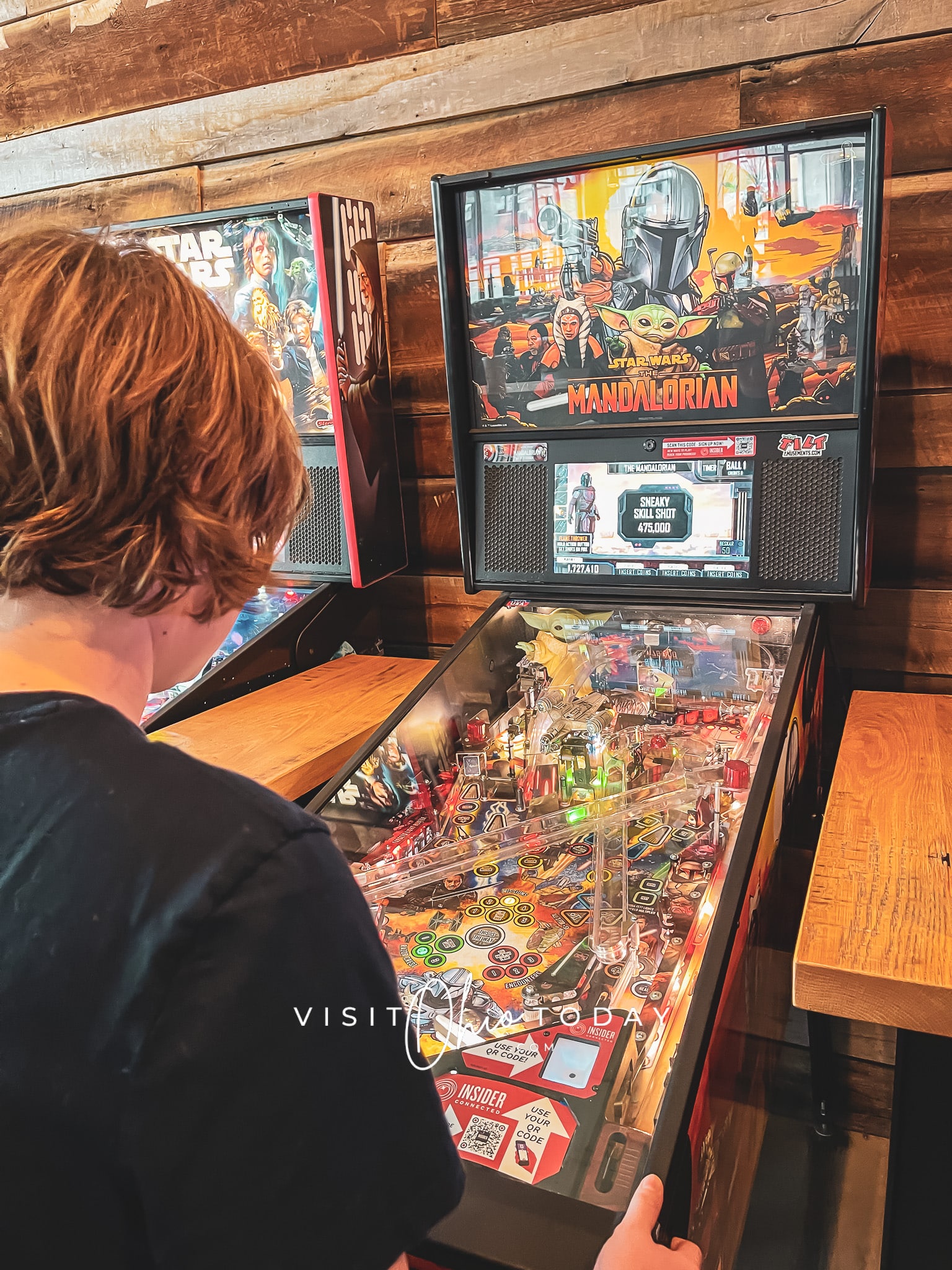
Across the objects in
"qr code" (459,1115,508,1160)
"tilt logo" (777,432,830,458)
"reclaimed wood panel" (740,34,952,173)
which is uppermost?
"reclaimed wood panel" (740,34,952,173)

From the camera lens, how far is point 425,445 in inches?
97.2

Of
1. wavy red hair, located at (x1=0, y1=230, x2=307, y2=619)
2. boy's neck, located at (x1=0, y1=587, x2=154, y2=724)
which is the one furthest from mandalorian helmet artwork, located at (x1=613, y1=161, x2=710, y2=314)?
boy's neck, located at (x1=0, y1=587, x2=154, y2=724)

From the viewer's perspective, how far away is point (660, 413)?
5.63ft

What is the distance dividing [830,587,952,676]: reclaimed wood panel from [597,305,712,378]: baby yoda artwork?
0.71 metres

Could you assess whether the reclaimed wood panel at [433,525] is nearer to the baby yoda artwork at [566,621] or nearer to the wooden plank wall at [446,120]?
the wooden plank wall at [446,120]

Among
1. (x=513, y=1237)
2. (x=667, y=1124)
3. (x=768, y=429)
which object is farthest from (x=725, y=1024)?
(x=768, y=429)

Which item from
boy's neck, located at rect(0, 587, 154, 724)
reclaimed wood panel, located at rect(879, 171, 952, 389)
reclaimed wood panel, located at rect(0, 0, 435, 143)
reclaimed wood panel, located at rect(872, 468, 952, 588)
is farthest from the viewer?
reclaimed wood panel, located at rect(0, 0, 435, 143)

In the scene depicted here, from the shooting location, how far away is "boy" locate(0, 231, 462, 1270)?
18.7 inches

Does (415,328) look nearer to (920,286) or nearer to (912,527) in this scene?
(920,286)

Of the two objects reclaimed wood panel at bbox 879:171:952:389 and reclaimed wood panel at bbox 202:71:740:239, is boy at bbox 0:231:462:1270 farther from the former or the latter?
reclaimed wood panel at bbox 202:71:740:239

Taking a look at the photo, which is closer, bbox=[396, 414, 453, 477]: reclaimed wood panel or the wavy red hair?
the wavy red hair

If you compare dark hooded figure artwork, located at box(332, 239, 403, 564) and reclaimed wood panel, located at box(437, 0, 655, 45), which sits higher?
reclaimed wood panel, located at box(437, 0, 655, 45)

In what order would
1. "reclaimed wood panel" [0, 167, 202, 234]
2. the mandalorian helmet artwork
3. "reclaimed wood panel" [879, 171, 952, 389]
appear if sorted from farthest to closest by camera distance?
"reclaimed wood panel" [0, 167, 202, 234]
"reclaimed wood panel" [879, 171, 952, 389]
the mandalorian helmet artwork

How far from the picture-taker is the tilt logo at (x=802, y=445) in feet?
5.30
